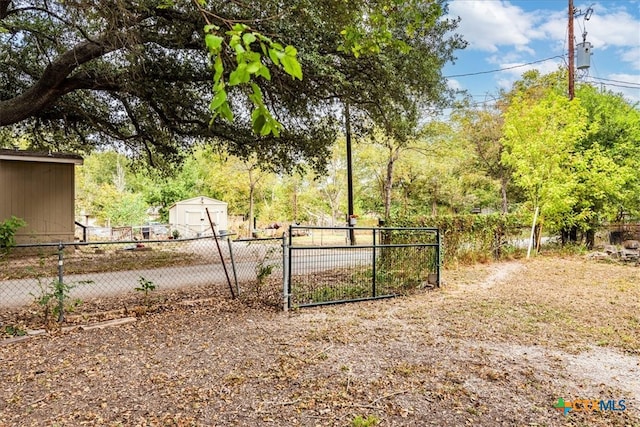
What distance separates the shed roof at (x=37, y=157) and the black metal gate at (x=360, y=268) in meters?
7.47

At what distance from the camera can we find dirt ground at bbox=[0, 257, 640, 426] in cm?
239

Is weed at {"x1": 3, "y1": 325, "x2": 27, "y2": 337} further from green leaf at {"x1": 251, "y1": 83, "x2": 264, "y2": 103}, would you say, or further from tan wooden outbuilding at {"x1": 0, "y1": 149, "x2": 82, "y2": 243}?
tan wooden outbuilding at {"x1": 0, "y1": 149, "x2": 82, "y2": 243}

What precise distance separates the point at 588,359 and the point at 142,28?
6.98 m

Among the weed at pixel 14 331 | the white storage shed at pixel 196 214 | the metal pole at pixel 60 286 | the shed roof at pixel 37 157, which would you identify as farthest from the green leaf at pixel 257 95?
the white storage shed at pixel 196 214

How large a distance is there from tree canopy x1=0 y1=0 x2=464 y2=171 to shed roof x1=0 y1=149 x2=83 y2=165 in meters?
0.69

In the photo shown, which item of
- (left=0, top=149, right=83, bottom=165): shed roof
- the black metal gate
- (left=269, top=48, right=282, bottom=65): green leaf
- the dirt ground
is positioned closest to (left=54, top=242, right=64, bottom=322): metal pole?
the dirt ground

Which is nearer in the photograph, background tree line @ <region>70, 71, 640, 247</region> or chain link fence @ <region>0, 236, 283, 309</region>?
Result: chain link fence @ <region>0, 236, 283, 309</region>

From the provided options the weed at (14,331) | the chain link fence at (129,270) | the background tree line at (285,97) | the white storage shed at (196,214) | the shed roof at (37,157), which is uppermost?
the background tree line at (285,97)

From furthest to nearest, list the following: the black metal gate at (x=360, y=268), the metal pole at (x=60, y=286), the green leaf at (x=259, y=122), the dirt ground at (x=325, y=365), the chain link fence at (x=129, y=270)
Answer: the chain link fence at (x=129, y=270), the black metal gate at (x=360, y=268), the metal pole at (x=60, y=286), the dirt ground at (x=325, y=365), the green leaf at (x=259, y=122)

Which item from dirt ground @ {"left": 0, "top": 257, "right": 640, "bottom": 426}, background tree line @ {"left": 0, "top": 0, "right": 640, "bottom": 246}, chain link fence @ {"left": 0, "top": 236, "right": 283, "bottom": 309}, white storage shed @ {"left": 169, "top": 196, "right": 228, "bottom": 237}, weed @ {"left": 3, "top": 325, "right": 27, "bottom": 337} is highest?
background tree line @ {"left": 0, "top": 0, "right": 640, "bottom": 246}

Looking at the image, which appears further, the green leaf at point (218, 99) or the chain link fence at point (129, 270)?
the chain link fence at point (129, 270)

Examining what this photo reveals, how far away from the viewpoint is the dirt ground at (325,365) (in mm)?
2391

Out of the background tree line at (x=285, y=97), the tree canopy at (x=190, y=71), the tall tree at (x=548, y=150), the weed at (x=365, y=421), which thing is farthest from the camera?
the tall tree at (x=548, y=150)

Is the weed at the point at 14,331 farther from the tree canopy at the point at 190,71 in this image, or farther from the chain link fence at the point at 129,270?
the tree canopy at the point at 190,71
